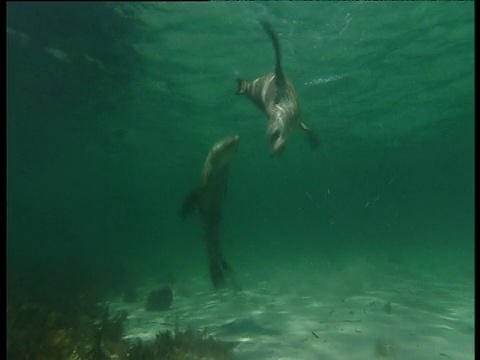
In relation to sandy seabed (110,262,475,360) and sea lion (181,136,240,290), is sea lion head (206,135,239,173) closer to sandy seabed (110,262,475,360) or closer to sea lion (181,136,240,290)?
sea lion (181,136,240,290)

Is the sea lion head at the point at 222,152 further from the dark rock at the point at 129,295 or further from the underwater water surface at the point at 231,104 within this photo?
the dark rock at the point at 129,295

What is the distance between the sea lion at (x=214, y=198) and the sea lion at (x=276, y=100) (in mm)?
909

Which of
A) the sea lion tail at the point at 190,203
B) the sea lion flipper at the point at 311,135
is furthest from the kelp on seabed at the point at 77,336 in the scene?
the sea lion flipper at the point at 311,135

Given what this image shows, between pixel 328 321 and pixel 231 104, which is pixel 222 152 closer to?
pixel 328 321

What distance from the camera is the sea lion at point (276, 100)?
504 cm

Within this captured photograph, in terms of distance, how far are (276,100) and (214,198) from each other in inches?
102

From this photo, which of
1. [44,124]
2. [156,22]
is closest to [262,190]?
[44,124]

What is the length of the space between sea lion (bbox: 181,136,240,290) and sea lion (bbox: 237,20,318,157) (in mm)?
909

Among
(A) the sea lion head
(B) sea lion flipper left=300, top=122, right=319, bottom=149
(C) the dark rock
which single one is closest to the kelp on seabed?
(C) the dark rock

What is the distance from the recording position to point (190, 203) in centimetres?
724

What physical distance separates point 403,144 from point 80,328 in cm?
3474

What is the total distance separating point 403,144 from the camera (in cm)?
3772

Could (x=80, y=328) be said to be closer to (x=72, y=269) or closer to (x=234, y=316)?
(x=234, y=316)

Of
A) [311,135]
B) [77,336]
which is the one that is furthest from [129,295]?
[311,135]
